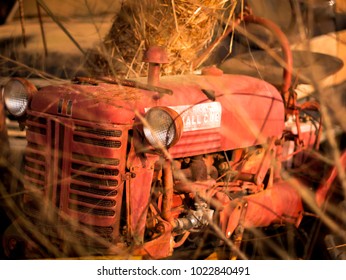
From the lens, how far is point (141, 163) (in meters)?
2.76

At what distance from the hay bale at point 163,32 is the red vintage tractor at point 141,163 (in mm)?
366

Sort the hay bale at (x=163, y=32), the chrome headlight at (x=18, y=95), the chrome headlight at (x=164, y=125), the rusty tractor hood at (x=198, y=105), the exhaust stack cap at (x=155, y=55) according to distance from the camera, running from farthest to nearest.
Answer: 1. the hay bale at (x=163, y=32)
2. the chrome headlight at (x=18, y=95)
3. the exhaust stack cap at (x=155, y=55)
4. the rusty tractor hood at (x=198, y=105)
5. the chrome headlight at (x=164, y=125)

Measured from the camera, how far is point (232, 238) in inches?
131

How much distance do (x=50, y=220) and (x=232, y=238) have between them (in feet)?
3.61

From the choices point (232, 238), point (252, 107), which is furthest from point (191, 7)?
point (232, 238)

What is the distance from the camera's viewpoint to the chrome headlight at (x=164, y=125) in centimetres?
257

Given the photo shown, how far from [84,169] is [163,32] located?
1306mm

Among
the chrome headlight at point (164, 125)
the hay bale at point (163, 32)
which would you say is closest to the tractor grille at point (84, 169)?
the chrome headlight at point (164, 125)

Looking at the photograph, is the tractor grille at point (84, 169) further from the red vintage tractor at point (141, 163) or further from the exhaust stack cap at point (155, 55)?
the exhaust stack cap at point (155, 55)

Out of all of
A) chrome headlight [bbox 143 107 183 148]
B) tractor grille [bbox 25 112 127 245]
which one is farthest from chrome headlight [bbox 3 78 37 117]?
chrome headlight [bbox 143 107 183 148]

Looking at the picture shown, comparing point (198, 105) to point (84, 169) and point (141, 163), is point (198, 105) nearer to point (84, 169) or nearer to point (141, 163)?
point (141, 163)

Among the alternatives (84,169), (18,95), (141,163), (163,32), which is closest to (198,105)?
(141,163)
